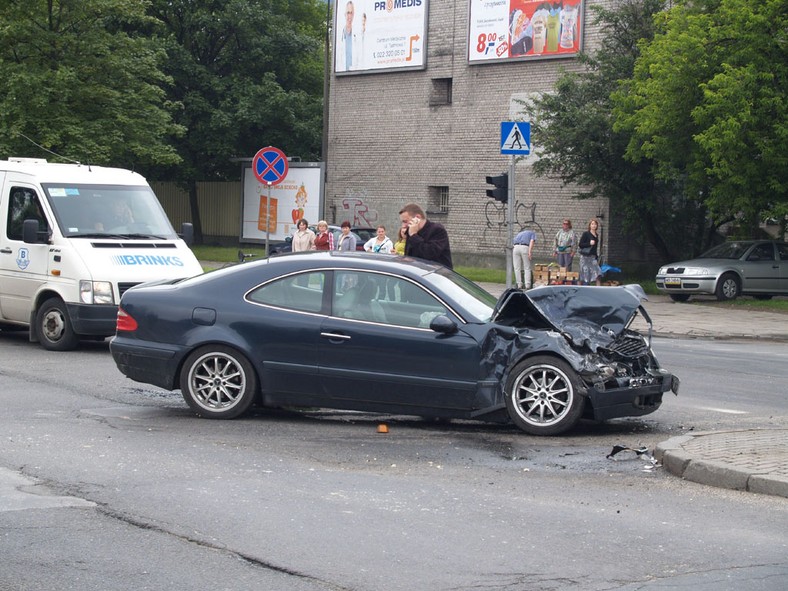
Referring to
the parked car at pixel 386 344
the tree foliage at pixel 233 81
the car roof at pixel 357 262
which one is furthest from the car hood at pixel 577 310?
the tree foliage at pixel 233 81

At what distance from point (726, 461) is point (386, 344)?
2883 millimetres

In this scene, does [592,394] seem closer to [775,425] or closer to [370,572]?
[775,425]

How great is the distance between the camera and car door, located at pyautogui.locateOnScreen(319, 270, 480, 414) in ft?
30.2

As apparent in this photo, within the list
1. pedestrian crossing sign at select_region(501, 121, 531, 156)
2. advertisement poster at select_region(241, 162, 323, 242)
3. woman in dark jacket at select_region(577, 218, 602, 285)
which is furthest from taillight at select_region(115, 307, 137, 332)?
advertisement poster at select_region(241, 162, 323, 242)

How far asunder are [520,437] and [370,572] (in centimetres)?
393

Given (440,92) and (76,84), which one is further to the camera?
(440,92)

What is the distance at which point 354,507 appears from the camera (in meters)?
6.74

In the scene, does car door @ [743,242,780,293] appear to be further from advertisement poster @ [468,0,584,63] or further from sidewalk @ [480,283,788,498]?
sidewalk @ [480,283,788,498]

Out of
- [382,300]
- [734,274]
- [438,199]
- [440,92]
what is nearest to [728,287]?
[734,274]

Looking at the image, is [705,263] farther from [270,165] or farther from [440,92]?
[440,92]

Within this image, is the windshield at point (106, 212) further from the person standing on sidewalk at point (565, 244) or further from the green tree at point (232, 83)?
the green tree at point (232, 83)

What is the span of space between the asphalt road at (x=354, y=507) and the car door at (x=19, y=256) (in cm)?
455

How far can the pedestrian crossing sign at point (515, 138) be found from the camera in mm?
17578

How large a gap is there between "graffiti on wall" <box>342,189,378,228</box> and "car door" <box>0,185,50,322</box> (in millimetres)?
25343
